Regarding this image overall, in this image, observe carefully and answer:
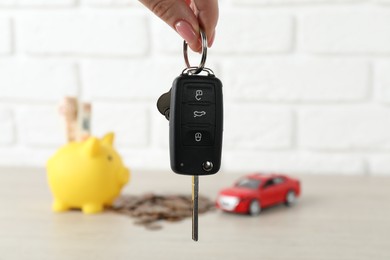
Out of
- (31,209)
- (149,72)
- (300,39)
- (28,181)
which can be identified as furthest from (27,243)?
(300,39)

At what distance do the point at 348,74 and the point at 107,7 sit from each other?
2.21 ft

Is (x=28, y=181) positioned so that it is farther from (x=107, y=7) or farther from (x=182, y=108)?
(x=182, y=108)

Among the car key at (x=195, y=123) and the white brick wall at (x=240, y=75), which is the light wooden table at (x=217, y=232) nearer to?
the car key at (x=195, y=123)

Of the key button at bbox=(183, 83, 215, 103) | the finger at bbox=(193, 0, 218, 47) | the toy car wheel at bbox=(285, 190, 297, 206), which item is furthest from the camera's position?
the toy car wheel at bbox=(285, 190, 297, 206)

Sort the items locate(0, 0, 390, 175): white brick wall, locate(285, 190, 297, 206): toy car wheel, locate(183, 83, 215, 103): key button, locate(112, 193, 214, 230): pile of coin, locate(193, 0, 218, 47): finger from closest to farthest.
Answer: locate(183, 83, 215, 103): key button, locate(193, 0, 218, 47): finger, locate(112, 193, 214, 230): pile of coin, locate(285, 190, 297, 206): toy car wheel, locate(0, 0, 390, 175): white brick wall

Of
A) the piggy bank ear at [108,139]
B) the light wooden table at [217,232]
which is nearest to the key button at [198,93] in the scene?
the light wooden table at [217,232]

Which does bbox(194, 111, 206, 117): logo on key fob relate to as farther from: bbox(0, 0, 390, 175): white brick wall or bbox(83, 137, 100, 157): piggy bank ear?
bbox(0, 0, 390, 175): white brick wall

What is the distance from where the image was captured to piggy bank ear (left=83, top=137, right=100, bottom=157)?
1133mm

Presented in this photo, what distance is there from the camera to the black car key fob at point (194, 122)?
2.47ft

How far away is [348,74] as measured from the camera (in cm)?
159

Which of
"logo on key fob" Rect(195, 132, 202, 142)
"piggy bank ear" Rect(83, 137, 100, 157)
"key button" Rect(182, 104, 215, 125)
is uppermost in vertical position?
"key button" Rect(182, 104, 215, 125)

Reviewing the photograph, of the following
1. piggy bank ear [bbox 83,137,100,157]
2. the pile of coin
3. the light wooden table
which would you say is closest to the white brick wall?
the light wooden table

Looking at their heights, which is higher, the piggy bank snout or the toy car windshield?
the piggy bank snout

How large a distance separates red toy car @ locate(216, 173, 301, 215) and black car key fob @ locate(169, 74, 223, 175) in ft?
1.22
